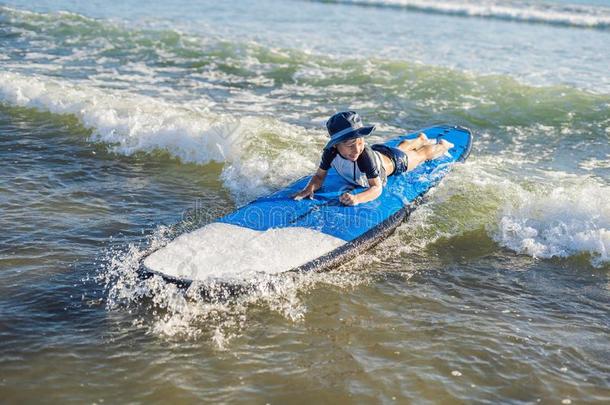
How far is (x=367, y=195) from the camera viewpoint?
613cm

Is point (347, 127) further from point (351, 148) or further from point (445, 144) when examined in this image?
point (445, 144)

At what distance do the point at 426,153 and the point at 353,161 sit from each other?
65.9 inches

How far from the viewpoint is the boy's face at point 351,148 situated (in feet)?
19.4

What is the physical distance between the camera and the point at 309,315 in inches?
197

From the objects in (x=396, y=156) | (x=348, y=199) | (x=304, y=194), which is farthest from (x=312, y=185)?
(x=396, y=156)

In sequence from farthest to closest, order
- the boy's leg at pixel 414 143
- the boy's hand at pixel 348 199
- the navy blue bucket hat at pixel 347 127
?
the boy's leg at pixel 414 143 → the boy's hand at pixel 348 199 → the navy blue bucket hat at pixel 347 127

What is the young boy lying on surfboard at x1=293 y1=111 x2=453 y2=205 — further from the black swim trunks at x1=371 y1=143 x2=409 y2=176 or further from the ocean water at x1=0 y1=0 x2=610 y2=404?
the ocean water at x1=0 y1=0 x2=610 y2=404

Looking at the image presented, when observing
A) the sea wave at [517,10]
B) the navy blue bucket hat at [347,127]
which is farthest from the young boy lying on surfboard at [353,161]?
the sea wave at [517,10]

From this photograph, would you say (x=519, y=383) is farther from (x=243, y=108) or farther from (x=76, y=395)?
(x=243, y=108)

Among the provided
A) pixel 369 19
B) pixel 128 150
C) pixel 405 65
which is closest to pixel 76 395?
pixel 128 150

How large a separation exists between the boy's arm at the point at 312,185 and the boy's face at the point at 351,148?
0.29 m

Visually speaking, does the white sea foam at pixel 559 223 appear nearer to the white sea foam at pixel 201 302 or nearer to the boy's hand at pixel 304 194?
the boy's hand at pixel 304 194

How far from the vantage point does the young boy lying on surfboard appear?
5723 mm

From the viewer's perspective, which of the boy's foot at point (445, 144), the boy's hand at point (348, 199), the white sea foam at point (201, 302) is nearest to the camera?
the white sea foam at point (201, 302)
